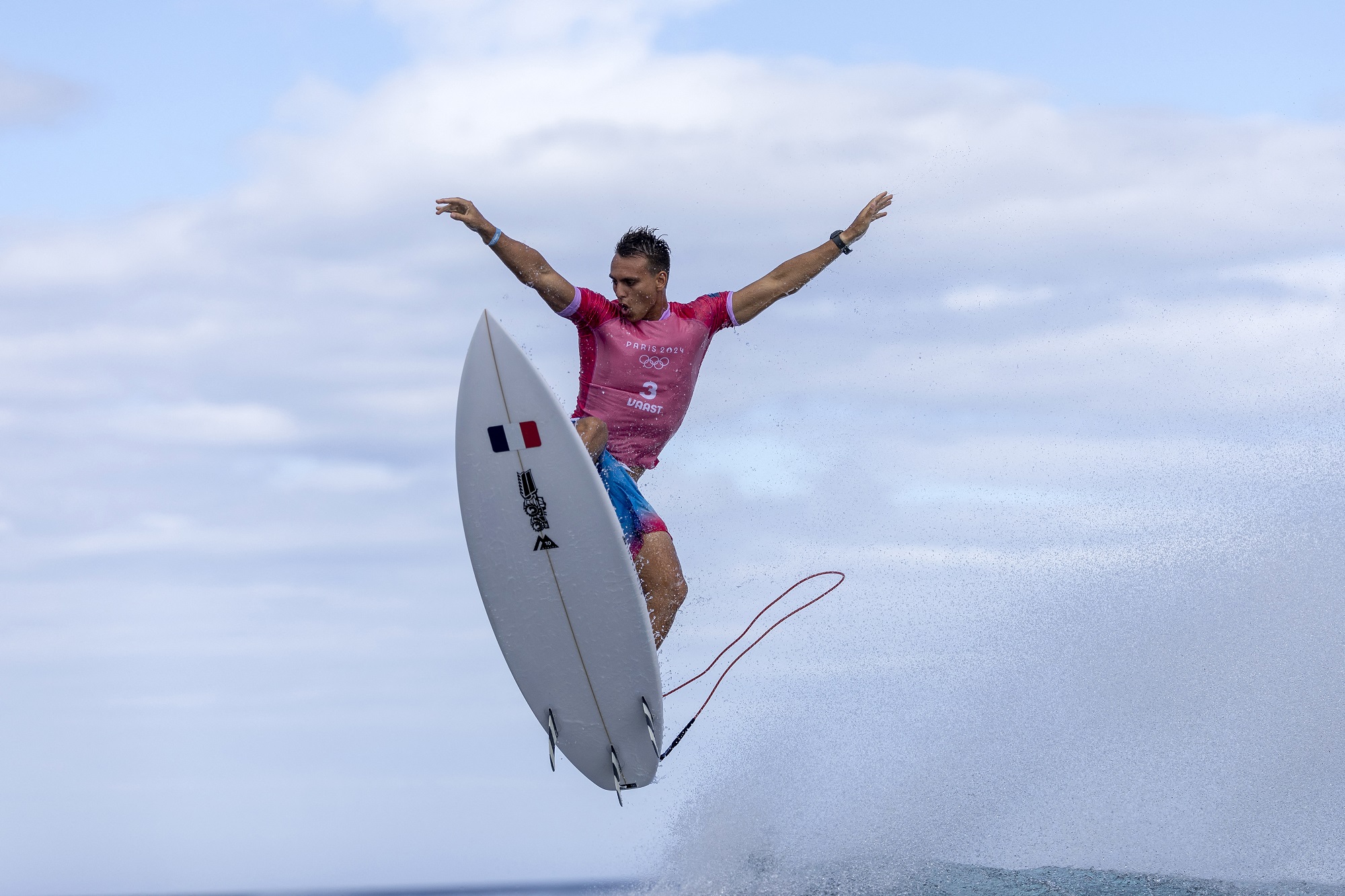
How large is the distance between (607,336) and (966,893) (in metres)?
5.14

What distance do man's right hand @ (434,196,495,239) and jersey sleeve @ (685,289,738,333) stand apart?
5.80 feet

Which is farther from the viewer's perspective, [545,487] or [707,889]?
[707,889]

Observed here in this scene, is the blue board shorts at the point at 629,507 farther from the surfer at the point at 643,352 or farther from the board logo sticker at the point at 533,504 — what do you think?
the board logo sticker at the point at 533,504

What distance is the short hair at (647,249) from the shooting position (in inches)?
321

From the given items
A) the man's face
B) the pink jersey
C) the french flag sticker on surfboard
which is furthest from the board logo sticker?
the man's face

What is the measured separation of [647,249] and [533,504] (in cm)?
225

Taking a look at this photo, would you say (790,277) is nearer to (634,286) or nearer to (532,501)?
(634,286)

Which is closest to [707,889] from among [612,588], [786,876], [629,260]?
[786,876]

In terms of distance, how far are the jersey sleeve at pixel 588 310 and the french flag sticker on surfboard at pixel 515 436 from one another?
111 cm

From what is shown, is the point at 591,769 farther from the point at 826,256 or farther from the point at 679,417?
the point at 826,256

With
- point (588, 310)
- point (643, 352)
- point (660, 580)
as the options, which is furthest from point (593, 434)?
point (660, 580)

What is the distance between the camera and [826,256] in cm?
839

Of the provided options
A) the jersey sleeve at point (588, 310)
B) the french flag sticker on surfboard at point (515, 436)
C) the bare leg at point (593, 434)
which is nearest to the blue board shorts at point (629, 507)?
the bare leg at point (593, 434)

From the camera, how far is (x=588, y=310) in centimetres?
802
